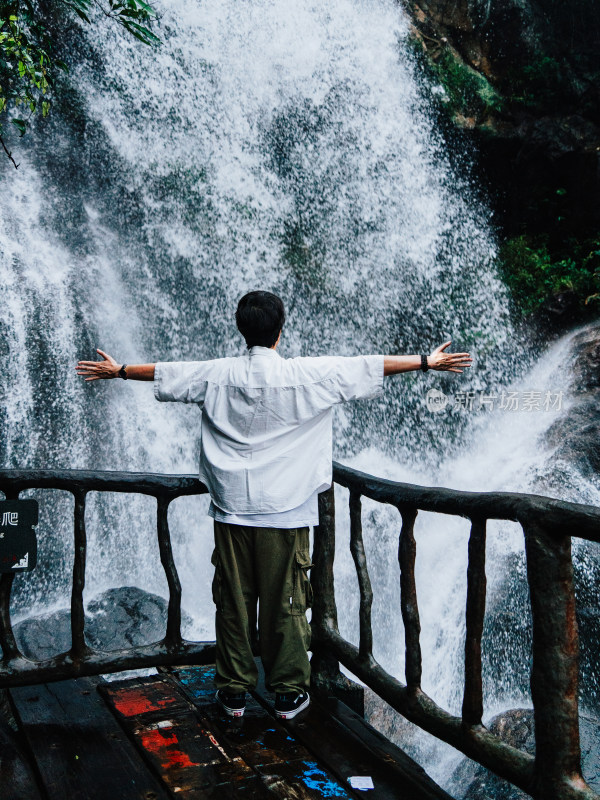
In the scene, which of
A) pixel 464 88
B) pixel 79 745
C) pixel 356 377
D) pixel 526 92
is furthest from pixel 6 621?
pixel 526 92

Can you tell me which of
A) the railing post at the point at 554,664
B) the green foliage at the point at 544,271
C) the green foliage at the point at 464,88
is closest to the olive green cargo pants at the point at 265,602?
the railing post at the point at 554,664

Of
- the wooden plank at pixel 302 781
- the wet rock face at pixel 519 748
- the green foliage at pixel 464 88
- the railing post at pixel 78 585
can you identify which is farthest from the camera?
the green foliage at pixel 464 88

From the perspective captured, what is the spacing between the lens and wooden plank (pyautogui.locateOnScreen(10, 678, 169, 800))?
7.73 feet

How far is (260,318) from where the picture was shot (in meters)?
2.84

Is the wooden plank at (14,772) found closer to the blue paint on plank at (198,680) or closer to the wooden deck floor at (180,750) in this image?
the wooden deck floor at (180,750)

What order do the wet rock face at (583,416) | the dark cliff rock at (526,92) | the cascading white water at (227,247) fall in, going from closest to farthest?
the wet rock face at (583,416), the cascading white water at (227,247), the dark cliff rock at (526,92)

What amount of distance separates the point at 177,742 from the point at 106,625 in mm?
4133

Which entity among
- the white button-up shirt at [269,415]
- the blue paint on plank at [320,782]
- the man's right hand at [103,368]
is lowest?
the blue paint on plank at [320,782]

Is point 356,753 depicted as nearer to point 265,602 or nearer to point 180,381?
point 265,602

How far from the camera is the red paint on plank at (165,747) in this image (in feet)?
8.22

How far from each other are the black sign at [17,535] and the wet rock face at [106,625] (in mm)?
3514

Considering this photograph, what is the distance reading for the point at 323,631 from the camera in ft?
11.0

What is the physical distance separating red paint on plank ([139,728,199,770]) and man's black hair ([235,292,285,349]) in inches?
60.1

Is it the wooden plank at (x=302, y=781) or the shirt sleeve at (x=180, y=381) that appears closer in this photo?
the wooden plank at (x=302, y=781)
